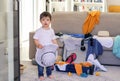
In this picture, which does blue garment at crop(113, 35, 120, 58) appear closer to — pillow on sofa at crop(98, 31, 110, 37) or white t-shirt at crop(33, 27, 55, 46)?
pillow on sofa at crop(98, 31, 110, 37)

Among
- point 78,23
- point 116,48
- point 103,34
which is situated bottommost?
point 116,48

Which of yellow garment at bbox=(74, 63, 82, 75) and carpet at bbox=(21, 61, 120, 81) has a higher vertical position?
Answer: yellow garment at bbox=(74, 63, 82, 75)

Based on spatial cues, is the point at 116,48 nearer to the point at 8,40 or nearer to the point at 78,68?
the point at 78,68

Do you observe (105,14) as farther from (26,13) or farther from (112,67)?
(26,13)

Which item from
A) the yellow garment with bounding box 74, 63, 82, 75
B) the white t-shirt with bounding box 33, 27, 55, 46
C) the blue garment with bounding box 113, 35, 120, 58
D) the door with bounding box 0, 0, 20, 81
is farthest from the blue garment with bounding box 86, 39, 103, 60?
the door with bounding box 0, 0, 20, 81

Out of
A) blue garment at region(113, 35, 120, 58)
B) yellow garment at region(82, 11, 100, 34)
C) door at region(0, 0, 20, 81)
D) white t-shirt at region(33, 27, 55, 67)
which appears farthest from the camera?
yellow garment at region(82, 11, 100, 34)

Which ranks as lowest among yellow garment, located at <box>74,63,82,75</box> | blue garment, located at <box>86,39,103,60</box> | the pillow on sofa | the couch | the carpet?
the carpet

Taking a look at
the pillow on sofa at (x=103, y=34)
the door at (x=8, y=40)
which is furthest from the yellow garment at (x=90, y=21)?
the door at (x=8, y=40)

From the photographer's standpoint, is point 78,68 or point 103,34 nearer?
point 78,68

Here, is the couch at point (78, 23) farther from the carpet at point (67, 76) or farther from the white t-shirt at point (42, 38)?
the white t-shirt at point (42, 38)

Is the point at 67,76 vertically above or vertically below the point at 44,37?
below

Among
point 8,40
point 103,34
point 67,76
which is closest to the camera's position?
point 8,40

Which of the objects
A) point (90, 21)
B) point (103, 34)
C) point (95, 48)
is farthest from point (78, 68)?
point (90, 21)

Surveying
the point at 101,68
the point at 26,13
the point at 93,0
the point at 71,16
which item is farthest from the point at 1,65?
the point at 93,0
